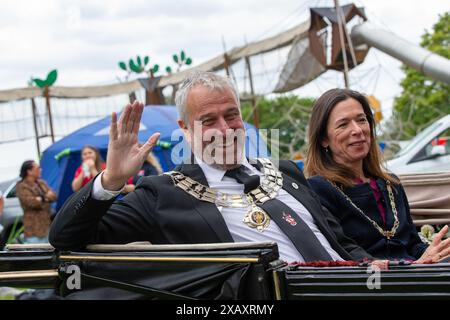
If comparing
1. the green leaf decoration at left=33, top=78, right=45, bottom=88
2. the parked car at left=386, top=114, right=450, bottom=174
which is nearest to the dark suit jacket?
the parked car at left=386, top=114, right=450, bottom=174

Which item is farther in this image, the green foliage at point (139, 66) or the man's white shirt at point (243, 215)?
the green foliage at point (139, 66)

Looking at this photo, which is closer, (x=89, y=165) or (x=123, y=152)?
(x=123, y=152)

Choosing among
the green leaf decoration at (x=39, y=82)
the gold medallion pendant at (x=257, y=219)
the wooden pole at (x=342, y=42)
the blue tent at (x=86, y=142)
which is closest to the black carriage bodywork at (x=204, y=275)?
the gold medallion pendant at (x=257, y=219)

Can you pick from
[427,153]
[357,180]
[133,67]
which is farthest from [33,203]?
[133,67]

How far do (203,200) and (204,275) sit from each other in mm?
568

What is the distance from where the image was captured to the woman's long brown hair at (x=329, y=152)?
10.3 feet

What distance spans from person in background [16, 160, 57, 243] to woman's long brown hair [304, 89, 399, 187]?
17.4ft

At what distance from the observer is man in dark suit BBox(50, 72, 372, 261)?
6.88 ft

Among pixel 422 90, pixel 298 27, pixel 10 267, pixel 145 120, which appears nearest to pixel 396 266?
pixel 10 267

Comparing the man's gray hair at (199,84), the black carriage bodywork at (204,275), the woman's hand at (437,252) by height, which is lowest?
the woman's hand at (437,252)

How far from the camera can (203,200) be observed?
242 centimetres

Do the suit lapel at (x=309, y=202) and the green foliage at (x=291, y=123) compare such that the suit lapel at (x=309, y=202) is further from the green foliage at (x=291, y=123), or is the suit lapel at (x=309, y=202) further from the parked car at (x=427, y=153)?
the parked car at (x=427, y=153)

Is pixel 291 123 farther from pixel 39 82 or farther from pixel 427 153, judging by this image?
pixel 427 153

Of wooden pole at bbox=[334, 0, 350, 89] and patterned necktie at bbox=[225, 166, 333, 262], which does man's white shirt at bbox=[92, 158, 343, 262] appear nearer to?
patterned necktie at bbox=[225, 166, 333, 262]
